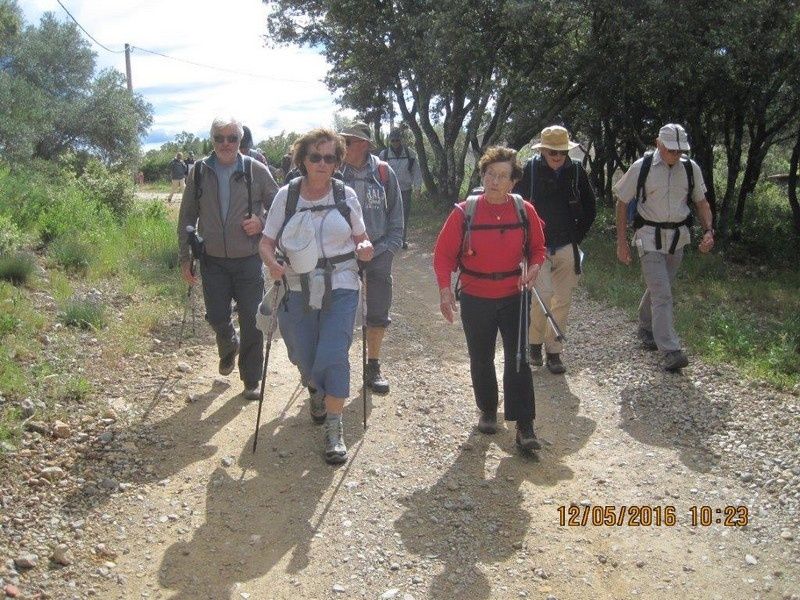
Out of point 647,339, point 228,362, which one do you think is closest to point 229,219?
point 228,362

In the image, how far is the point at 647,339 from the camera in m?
7.52

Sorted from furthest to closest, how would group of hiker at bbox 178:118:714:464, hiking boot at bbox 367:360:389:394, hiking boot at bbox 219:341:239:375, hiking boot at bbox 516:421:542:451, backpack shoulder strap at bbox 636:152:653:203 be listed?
backpack shoulder strap at bbox 636:152:653:203 → hiking boot at bbox 367:360:389:394 → hiking boot at bbox 219:341:239:375 → hiking boot at bbox 516:421:542:451 → group of hiker at bbox 178:118:714:464

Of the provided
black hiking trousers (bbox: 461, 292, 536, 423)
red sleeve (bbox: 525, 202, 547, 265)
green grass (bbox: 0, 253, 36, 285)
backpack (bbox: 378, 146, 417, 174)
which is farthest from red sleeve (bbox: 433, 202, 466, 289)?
backpack (bbox: 378, 146, 417, 174)

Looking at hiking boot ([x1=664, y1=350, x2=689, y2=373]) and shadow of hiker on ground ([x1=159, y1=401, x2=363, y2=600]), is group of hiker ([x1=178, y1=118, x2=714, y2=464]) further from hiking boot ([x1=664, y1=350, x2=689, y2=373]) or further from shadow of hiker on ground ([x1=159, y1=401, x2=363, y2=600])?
shadow of hiker on ground ([x1=159, y1=401, x2=363, y2=600])

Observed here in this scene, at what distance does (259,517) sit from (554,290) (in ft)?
11.5

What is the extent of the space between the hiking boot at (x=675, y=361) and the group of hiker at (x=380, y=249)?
1cm

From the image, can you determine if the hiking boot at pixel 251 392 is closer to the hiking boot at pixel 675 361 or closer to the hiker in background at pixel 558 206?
the hiker in background at pixel 558 206

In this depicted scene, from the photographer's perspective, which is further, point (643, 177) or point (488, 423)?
point (643, 177)

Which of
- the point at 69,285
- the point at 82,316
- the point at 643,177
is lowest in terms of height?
the point at 82,316

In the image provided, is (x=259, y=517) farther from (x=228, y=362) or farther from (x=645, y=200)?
(x=645, y=200)

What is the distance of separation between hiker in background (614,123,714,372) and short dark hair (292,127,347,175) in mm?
2915

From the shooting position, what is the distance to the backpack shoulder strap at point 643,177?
670 centimetres

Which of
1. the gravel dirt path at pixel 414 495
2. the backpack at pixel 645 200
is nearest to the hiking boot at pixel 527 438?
the gravel dirt path at pixel 414 495

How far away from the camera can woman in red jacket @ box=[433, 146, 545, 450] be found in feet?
16.3
